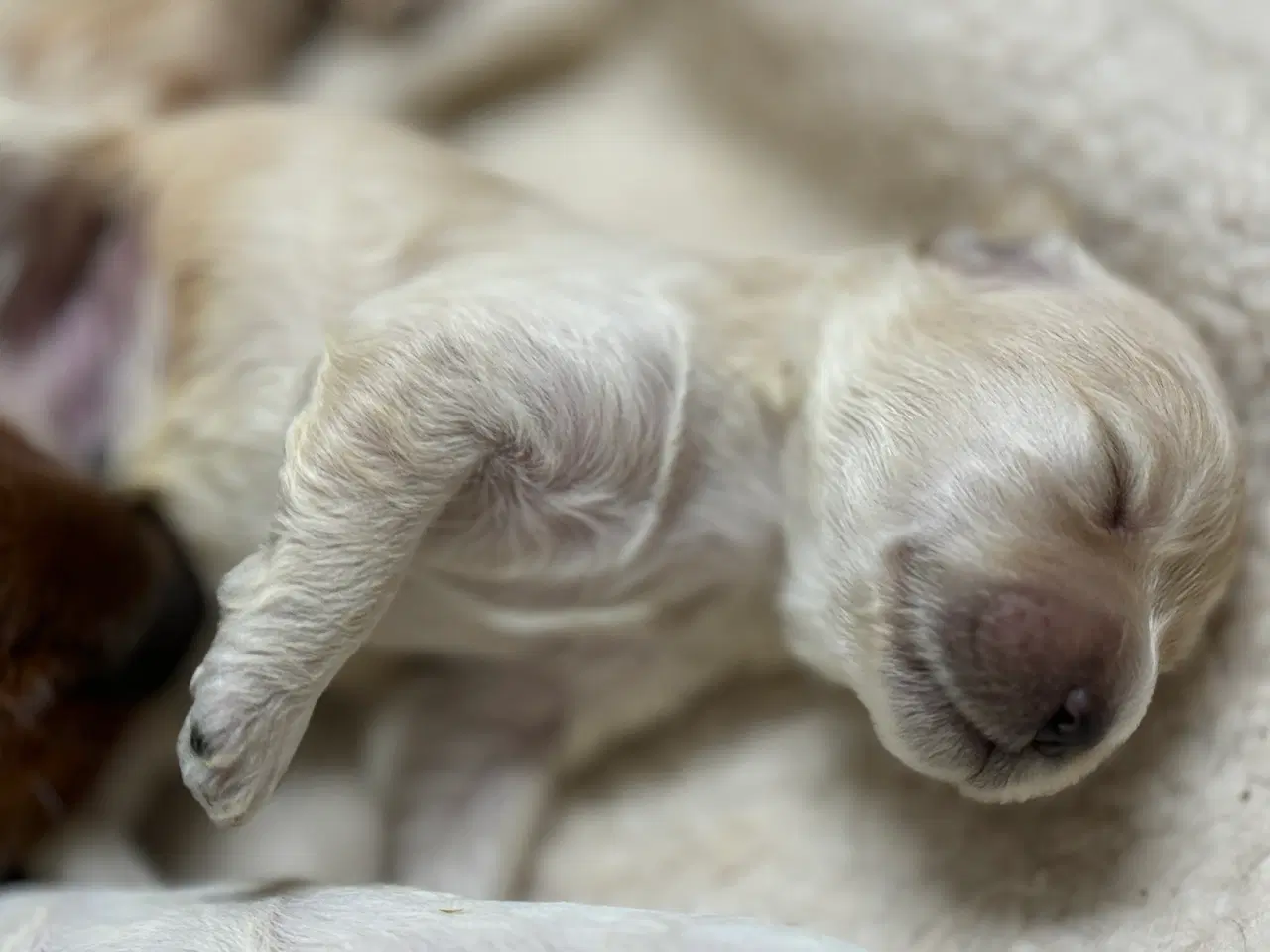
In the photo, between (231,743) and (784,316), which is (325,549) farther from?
(784,316)

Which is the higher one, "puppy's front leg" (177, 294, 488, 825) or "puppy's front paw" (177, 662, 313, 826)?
"puppy's front leg" (177, 294, 488, 825)

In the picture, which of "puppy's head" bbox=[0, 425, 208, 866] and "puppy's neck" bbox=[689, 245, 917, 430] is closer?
"puppy's head" bbox=[0, 425, 208, 866]

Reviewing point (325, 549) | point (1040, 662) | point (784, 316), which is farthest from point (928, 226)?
point (325, 549)

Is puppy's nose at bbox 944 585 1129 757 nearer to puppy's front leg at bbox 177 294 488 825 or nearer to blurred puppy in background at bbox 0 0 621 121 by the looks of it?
puppy's front leg at bbox 177 294 488 825

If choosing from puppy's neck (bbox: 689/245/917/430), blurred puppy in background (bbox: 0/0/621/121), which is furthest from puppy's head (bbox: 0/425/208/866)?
blurred puppy in background (bbox: 0/0/621/121)

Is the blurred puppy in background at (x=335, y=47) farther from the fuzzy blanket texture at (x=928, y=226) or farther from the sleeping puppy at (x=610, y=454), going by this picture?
the sleeping puppy at (x=610, y=454)

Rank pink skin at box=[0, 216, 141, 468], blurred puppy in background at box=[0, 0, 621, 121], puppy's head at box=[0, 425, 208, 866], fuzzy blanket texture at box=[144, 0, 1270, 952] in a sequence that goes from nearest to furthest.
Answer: puppy's head at box=[0, 425, 208, 866] < fuzzy blanket texture at box=[144, 0, 1270, 952] < pink skin at box=[0, 216, 141, 468] < blurred puppy in background at box=[0, 0, 621, 121]

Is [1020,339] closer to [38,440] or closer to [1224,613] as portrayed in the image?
[1224,613]
